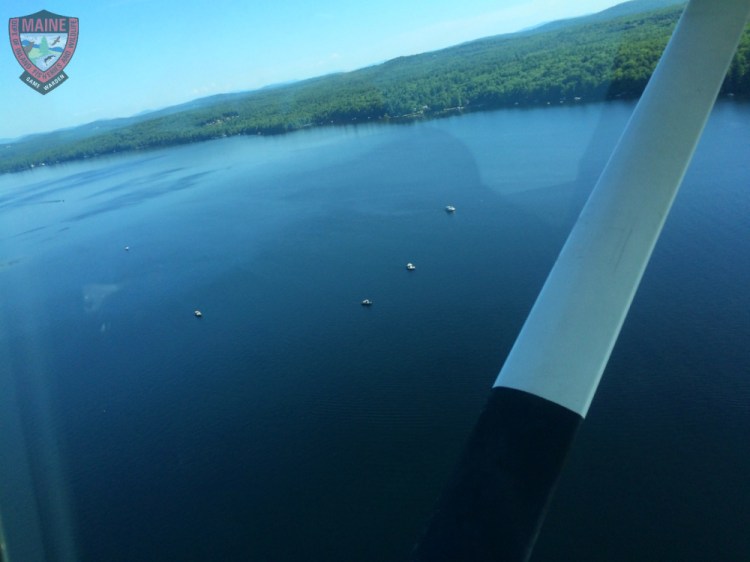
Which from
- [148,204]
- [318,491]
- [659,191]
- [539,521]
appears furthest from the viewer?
[148,204]

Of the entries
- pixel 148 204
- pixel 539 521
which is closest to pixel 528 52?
pixel 148 204

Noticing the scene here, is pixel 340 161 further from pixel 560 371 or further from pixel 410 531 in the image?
pixel 560 371

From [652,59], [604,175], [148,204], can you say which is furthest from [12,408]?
[652,59]

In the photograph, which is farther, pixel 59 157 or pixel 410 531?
pixel 59 157

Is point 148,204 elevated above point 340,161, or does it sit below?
below

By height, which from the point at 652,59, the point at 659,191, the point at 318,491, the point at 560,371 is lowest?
the point at 318,491

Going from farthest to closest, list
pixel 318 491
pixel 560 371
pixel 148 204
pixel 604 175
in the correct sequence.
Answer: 1. pixel 148 204
2. pixel 318 491
3. pixel 604 175
4. pixel 560 371
